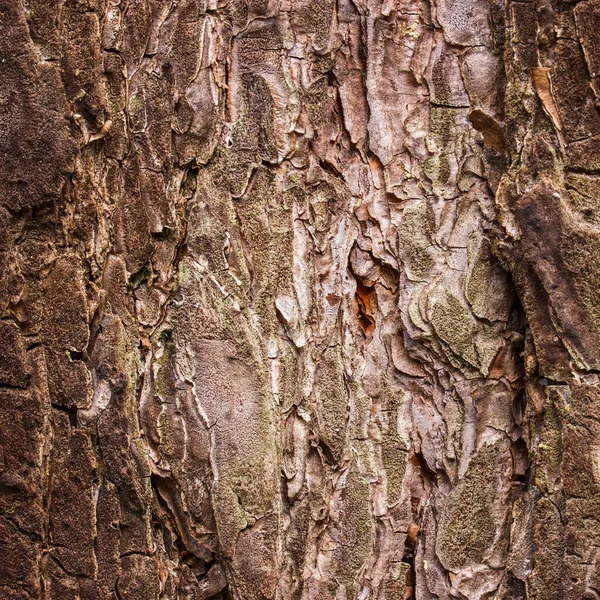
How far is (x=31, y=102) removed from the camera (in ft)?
4.01

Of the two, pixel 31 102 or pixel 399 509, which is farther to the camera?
pixel 399 509

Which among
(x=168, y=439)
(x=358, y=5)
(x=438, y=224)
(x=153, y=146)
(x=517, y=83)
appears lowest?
(x=168, y=439)

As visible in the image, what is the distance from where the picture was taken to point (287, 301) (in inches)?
51.1

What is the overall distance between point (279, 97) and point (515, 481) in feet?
2.77

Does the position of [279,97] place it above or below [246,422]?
above

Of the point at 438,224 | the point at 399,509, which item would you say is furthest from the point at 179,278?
the point at 399,509

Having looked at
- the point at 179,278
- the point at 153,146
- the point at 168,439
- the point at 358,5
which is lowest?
the point at 168,439

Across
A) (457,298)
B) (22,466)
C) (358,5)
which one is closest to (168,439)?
(22,466)

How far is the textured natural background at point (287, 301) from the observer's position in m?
1.23

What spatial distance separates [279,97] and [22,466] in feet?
2.71

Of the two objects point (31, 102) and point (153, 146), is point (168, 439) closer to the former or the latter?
point (153, 146)

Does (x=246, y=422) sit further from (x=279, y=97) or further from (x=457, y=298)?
(x=279, y=97)

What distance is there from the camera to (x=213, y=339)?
4.20ft

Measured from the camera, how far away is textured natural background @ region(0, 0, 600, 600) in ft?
4.05
